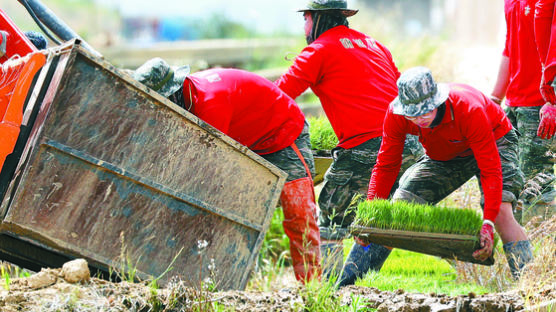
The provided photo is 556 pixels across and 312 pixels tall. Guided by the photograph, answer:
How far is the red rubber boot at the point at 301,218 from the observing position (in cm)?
541

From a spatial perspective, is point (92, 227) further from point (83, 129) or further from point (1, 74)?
point (1, 74)

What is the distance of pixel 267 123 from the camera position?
5.38 metres

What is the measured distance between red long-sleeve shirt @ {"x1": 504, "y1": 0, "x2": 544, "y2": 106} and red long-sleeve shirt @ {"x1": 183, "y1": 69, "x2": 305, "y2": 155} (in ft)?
6.13

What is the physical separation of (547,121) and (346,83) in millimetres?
1596

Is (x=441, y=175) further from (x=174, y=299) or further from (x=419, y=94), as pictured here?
(x=174, y=299)

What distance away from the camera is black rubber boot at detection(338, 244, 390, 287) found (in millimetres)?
5516

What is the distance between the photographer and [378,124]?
586cm

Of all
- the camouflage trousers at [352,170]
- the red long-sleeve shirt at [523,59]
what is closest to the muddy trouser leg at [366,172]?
the camouflage trousers at [352,170]

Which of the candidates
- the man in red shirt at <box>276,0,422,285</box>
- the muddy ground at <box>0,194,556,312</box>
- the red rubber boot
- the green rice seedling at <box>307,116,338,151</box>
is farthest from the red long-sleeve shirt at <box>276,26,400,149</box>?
the muddy ground at <box>0,194,556,312</box>

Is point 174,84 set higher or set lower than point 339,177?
higher

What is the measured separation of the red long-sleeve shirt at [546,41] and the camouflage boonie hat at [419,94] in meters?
1.18

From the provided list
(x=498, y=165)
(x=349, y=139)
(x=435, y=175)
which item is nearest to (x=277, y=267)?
(x=349, y=139)

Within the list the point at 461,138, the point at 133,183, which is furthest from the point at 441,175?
the point at 133,183

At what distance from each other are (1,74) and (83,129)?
76 centimetres
